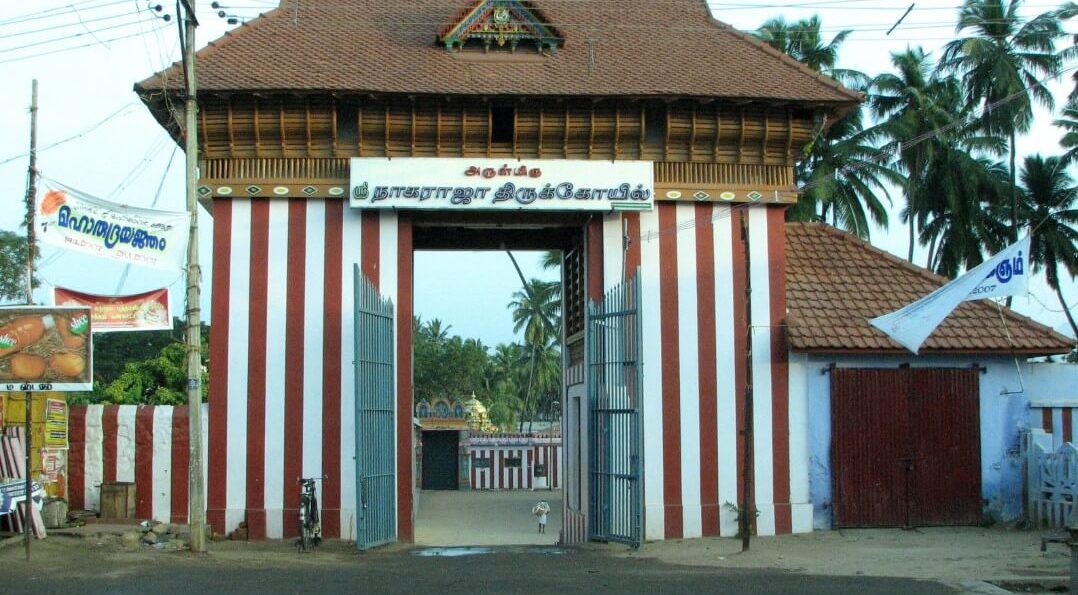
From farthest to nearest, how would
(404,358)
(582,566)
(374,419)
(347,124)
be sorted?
(347,124) < (404,358) < (374,419) < (582,566)

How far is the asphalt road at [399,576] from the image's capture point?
38.5 ft

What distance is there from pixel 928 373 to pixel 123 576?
39.8 ft

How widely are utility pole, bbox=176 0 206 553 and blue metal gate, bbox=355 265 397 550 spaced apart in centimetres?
209

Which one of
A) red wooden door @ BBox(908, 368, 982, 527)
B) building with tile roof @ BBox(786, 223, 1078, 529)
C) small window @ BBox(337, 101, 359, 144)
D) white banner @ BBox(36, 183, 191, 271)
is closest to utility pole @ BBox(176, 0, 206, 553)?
white banner @ BBox(36, 183, 191, 271)

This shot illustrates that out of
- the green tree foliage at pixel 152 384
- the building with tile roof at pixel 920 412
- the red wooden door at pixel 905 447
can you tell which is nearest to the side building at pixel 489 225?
the building with tile roof at pixel 920 412

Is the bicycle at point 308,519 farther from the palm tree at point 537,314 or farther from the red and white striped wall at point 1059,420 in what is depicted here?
the palm tree at point 537,314

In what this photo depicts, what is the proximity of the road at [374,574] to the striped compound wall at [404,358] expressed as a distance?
171 cm

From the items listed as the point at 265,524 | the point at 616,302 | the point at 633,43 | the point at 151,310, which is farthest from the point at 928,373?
the point at 151,310

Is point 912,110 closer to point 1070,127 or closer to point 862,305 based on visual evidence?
point 1070,127

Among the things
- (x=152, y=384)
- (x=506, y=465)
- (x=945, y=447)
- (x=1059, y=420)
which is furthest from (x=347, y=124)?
(x=506, y=465)

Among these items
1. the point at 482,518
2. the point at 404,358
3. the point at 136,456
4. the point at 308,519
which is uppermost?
the point at 404,358

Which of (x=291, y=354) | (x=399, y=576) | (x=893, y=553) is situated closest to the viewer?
(x=399, y=576)

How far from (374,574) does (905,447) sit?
9041 millimetres

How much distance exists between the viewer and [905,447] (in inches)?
710
